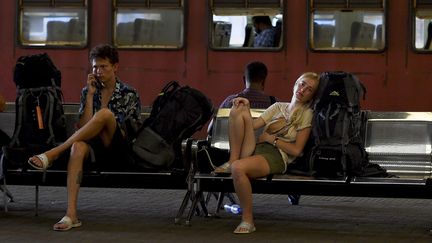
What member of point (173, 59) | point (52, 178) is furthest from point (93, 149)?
point (173, 59)

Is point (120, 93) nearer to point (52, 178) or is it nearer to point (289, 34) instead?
point (52, 178)

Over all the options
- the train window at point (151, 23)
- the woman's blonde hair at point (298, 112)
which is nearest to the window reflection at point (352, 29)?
the train window at point (151, 23)

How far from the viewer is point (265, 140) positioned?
897 centimetres

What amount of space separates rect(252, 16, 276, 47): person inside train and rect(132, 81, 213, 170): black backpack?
4.58 meters

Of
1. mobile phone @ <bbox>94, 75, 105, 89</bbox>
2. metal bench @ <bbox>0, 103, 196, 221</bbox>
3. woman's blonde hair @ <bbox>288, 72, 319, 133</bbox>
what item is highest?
mobile phone @ <bbox>94, 75, 105, 89</bbox>

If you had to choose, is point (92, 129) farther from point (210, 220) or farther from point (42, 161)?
point (210, 220)

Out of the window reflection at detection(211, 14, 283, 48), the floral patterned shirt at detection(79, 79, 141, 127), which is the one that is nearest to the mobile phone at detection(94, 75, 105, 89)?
the floral patterned shirt at detection(79, 79, 141, 127)

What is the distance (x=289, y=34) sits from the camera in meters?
13.7

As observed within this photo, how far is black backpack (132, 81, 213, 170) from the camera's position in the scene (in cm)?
903

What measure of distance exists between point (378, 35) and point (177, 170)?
207 inches

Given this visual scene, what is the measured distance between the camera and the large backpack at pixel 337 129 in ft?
28.6

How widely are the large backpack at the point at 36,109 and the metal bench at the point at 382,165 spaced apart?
1286mm

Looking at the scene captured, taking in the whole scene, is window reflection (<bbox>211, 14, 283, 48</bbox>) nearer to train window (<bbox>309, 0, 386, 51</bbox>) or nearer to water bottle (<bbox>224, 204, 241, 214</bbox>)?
train window (<bbox>309, 0, 386, 51</bbox>)

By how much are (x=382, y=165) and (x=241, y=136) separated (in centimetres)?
141
